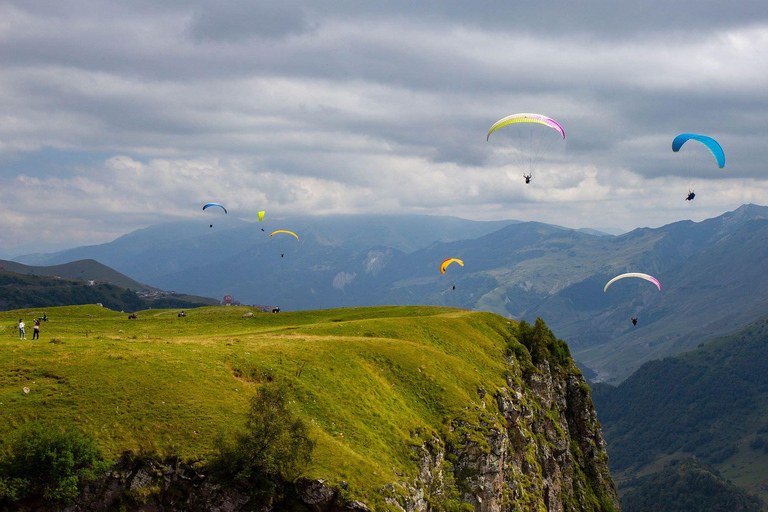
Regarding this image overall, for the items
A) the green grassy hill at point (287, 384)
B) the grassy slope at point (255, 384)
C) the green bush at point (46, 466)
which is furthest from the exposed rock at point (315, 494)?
the green bush at point (46, 466)

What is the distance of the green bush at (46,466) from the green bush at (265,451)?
7379 mm

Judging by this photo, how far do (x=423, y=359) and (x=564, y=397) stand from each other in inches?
1646

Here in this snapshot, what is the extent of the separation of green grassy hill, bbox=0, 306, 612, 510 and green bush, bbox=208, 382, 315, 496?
1549 mm

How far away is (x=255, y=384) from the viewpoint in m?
48.8

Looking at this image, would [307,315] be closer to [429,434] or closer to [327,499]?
[429,434]

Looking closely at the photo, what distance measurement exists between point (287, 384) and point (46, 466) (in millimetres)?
19613

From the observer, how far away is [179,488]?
37500 mm

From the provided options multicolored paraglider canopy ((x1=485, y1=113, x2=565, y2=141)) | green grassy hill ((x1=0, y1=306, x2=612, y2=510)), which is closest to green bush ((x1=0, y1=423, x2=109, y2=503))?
green grassy hill ((x1=0, y1=306, x2=612, y2=510))

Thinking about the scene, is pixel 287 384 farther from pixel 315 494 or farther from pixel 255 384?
pixel 315 494

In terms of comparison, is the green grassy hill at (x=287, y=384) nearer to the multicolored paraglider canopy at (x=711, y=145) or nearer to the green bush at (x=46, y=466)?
the green bush at (x=46, y=466)

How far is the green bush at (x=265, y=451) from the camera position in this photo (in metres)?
38.2

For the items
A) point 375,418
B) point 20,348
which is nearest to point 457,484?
point 375,418

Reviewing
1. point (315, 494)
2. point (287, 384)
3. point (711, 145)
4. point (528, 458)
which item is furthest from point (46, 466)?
point (711, 145)

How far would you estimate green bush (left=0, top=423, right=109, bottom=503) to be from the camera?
34.0m
